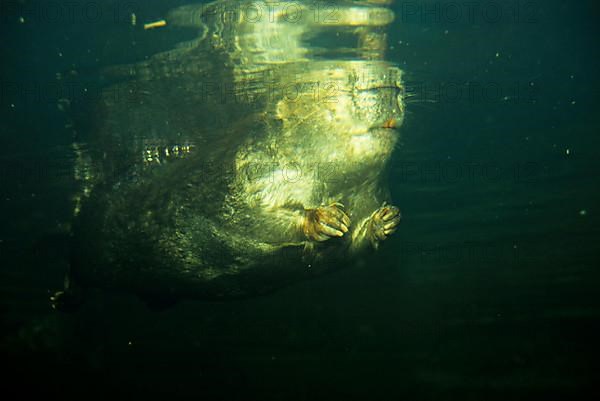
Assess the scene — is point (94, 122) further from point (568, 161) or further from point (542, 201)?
point (542, 201)

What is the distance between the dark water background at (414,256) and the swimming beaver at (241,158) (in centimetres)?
78

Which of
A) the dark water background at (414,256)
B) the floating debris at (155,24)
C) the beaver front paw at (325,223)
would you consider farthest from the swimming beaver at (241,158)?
the dark water background at (414,256)

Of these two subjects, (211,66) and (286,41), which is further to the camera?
(211,66)

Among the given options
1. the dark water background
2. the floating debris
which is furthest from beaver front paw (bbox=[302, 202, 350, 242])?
the floating debris

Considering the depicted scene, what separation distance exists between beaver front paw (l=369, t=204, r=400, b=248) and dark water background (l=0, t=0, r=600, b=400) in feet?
11.6

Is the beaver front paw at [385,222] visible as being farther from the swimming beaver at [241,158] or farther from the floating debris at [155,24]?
the floating debris at [155,24]

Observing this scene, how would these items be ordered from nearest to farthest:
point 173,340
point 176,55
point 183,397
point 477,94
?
point 176,55 → point 183,397 → point 477,94 → point 173,340

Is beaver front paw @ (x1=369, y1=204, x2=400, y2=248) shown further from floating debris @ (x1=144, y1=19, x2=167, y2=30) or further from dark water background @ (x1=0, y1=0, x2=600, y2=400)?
floating debris @ (x1=144, y1=19, x2=167, y2=30)

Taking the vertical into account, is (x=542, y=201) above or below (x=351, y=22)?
below

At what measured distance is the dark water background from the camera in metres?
7.49

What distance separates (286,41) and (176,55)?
7.14ft

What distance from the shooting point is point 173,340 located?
43.2 feet

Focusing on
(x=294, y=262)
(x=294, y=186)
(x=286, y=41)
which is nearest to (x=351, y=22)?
(x=286, y=41)

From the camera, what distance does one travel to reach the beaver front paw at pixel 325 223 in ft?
16.6
